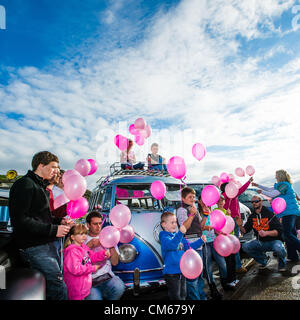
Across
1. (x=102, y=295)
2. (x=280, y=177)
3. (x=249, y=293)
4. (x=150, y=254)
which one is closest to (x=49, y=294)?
(x=102, y=295)

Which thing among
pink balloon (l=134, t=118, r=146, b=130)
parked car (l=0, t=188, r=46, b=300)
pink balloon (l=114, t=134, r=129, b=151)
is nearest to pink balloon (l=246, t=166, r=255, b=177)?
pink balloon (l=134, t=118, r=146, b=130)

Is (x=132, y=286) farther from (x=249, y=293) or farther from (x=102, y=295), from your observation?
(x=249, y=293)

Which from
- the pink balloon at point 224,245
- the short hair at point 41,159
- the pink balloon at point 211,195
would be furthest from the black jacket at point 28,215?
the pink balloon at point 224,245

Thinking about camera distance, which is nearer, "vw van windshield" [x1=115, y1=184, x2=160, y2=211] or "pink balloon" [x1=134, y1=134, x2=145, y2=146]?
"vw van windshield" [x1=115, y1=184, x2=160, y2=211]

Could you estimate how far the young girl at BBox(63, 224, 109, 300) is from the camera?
275cm

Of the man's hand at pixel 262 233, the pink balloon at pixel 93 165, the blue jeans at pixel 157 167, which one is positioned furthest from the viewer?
the blue jeans at pixel 157 167

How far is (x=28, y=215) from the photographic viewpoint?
2.33 m

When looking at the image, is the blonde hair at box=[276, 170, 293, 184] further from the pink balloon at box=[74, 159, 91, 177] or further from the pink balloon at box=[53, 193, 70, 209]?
the pink balloon at box=[53, 193, 70, 209]

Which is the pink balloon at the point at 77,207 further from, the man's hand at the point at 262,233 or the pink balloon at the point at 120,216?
the man's hand at the point at 262,233

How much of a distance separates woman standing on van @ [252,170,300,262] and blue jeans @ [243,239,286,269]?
42 cm

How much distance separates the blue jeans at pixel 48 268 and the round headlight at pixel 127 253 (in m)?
1.20

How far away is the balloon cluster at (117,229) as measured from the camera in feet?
9.86

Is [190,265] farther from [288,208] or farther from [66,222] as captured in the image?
[288,208]

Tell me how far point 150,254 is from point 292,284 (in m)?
2.61
